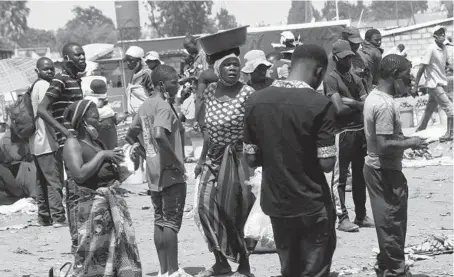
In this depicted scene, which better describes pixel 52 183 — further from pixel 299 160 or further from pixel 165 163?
pixel 299 160

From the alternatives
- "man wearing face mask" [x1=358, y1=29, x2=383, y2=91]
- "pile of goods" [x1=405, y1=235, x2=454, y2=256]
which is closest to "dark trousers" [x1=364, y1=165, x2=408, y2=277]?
"pile of goods" [x1=405, y1=235, x2=454, y2=256]

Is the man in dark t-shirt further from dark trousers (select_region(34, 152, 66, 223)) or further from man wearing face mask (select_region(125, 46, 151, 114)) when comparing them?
man wearing face mask (select_region(125, 46, 151, 114))

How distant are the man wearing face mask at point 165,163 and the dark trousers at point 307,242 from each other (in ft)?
5.49

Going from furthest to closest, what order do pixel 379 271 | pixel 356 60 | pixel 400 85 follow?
pixel 356 60, pixel 379 271, pixel 400 85

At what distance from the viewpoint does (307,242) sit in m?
4.64

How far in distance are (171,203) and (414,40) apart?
21425 mm

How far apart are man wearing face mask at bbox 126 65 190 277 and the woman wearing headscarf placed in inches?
19.8

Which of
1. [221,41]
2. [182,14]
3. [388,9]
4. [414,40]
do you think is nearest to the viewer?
[221,41]

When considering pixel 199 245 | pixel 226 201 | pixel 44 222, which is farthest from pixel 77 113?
pixel 44 222

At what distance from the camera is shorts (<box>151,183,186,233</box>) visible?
628cm

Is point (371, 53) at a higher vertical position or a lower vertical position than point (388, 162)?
higher

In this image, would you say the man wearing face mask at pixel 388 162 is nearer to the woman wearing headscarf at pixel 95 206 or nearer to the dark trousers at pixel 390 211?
the dark trousers at pixel 390 211

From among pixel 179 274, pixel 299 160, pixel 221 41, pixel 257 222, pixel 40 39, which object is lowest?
pixel 40 39

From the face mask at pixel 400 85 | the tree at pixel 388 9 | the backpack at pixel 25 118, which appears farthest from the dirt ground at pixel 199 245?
the tree at pixel 388 9
